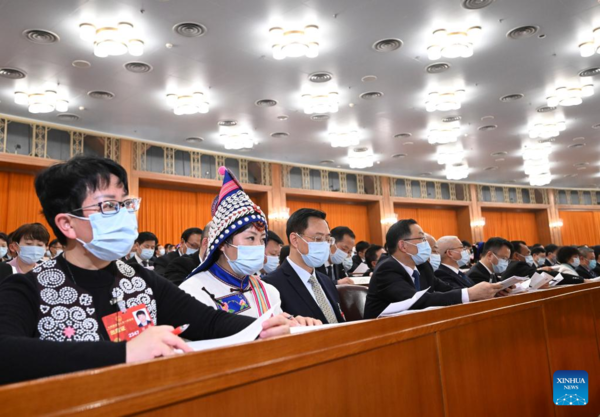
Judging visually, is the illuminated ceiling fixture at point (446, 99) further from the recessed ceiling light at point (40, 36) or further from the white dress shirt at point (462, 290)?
the recessed ceiling light at point (40, 36)

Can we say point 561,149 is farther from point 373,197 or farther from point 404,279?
point 404,279

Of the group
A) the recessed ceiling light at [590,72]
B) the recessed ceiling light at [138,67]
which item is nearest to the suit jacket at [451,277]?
the recessed ceiling light at [138,67]

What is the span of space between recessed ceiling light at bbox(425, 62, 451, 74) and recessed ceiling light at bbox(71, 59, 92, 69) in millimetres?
5104

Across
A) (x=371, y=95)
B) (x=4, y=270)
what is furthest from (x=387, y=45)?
(x=4, y=270)

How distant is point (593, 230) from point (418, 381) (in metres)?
23.1

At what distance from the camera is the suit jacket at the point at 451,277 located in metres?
4.20

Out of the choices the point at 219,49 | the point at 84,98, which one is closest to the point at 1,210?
the point at 84,98

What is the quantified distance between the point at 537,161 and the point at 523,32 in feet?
28.9

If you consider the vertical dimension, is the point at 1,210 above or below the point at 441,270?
above

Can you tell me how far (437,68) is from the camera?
7.71 meters

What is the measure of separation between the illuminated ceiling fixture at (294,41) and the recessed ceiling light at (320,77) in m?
1.26

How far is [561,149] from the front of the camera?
44.3 ft

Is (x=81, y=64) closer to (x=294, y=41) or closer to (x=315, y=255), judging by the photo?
(x=294, y=41)

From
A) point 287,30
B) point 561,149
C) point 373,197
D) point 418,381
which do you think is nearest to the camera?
point 418,381
